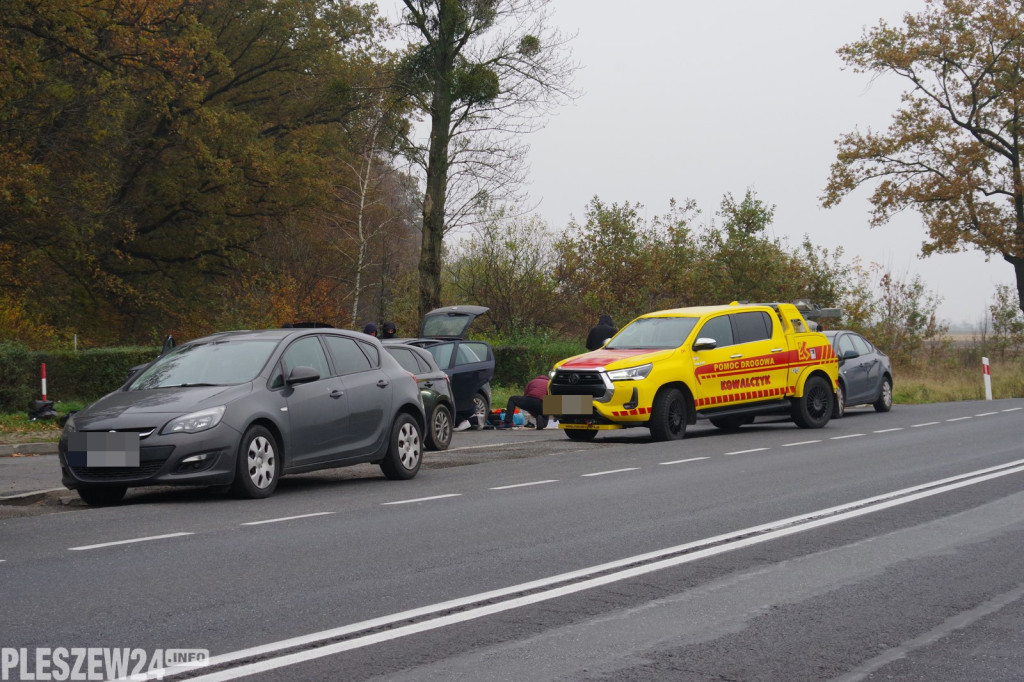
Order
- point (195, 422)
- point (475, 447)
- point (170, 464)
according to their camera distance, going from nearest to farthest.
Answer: point (170, 464) → point (195, 422) → point (475, 447)

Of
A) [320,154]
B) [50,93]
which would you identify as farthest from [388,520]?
[320,154]

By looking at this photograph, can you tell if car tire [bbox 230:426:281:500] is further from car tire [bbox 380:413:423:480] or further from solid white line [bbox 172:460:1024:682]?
solid white line [bbox 172:460:1024:682]

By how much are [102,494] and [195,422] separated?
1.21 meters

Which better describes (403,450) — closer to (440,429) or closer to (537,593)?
(440,429)

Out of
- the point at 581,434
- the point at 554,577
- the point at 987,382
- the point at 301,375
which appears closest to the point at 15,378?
the point at 581,434

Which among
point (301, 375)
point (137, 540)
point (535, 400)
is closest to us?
point (137, 540)

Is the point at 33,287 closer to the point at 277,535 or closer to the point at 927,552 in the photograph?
the point at 277,535

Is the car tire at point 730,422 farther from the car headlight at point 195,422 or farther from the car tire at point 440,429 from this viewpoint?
the car headlight at point 195,422

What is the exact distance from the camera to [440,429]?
17.2 m

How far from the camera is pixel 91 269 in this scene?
36.1m

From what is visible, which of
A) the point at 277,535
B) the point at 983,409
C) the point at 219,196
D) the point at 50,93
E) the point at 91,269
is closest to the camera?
the point at 277,535

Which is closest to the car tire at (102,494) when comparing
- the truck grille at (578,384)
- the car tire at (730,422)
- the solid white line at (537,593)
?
the solid white line at (537,593)

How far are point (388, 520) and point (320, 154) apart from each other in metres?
33.1

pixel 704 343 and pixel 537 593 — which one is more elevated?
pixel 704 343
